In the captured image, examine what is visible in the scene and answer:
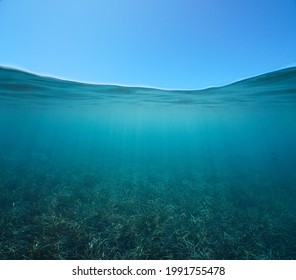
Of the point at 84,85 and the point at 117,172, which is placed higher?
the point at 84,85

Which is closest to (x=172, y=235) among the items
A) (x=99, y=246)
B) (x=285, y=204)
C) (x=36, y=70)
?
(x=99, y=246)

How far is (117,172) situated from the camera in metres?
17.0

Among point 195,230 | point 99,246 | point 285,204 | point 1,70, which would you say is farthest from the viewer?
point 1,70

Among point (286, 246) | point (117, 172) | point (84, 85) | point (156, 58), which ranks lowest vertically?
point (117, 172)

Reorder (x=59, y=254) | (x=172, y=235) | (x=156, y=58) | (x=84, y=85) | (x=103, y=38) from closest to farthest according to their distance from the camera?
1. (x=59, y=254)
2. (x=172, y=235)
3. (x=103, y=38)
4. (x=156, y=58)
5. (x=84, y=85)

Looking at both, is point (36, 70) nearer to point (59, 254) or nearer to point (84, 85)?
point (84, 85)

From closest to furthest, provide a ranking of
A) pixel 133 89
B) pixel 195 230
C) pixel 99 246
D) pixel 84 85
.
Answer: pixel 99 246 → pixel 195 230 → pixel 84 85 → pixel 133 89

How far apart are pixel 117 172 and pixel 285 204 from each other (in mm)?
10812

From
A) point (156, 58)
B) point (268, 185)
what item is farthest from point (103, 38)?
point (268, 185)

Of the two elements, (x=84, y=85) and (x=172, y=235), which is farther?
(x=84, y=85)

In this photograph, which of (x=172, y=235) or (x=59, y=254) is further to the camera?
(x=172, y=235)

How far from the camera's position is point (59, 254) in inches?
228

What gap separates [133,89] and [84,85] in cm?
382

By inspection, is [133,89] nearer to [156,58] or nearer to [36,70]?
[156,58]
